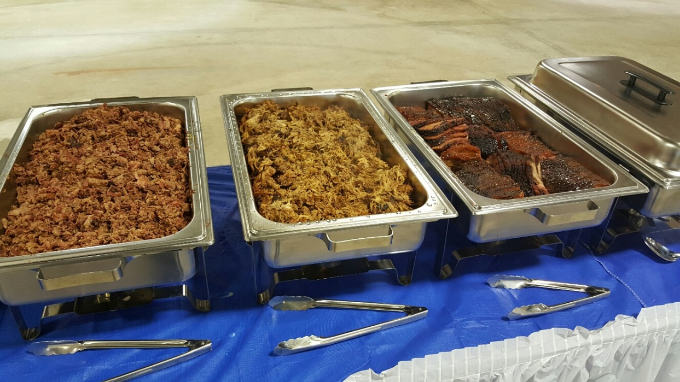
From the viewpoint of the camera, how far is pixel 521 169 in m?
1.65

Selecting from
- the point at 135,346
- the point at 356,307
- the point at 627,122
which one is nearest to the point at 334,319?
the point at 356,307

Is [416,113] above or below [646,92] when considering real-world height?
below

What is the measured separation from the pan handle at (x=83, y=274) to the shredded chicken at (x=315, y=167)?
41cm

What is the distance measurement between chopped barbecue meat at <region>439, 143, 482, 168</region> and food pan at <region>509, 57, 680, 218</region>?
46 centimetres

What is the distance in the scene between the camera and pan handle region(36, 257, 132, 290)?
1116mm

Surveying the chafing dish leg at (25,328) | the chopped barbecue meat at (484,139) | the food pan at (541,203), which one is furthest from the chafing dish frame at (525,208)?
the chafing dish leg at (25,328)

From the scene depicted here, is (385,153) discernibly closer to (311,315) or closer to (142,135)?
(311,315)

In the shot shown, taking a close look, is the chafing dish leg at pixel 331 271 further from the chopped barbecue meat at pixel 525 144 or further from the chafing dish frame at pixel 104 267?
the chopped barbecue meat at pixel 525 144

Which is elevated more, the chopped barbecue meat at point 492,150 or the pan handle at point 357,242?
the chopped barbecue meat at point 492,150

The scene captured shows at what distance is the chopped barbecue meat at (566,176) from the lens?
1.54 m

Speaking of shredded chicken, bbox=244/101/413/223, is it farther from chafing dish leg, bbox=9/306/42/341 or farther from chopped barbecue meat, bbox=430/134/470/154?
chafing dish leg, bbox=9/306/42/341

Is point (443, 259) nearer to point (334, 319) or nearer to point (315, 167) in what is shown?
point (334, 319)

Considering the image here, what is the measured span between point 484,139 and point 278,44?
3.29m

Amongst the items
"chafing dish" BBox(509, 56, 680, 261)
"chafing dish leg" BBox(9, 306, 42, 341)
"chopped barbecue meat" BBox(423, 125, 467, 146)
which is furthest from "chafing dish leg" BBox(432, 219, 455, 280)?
"chafing dish leg" BBox(9, 306, 42, 341)
